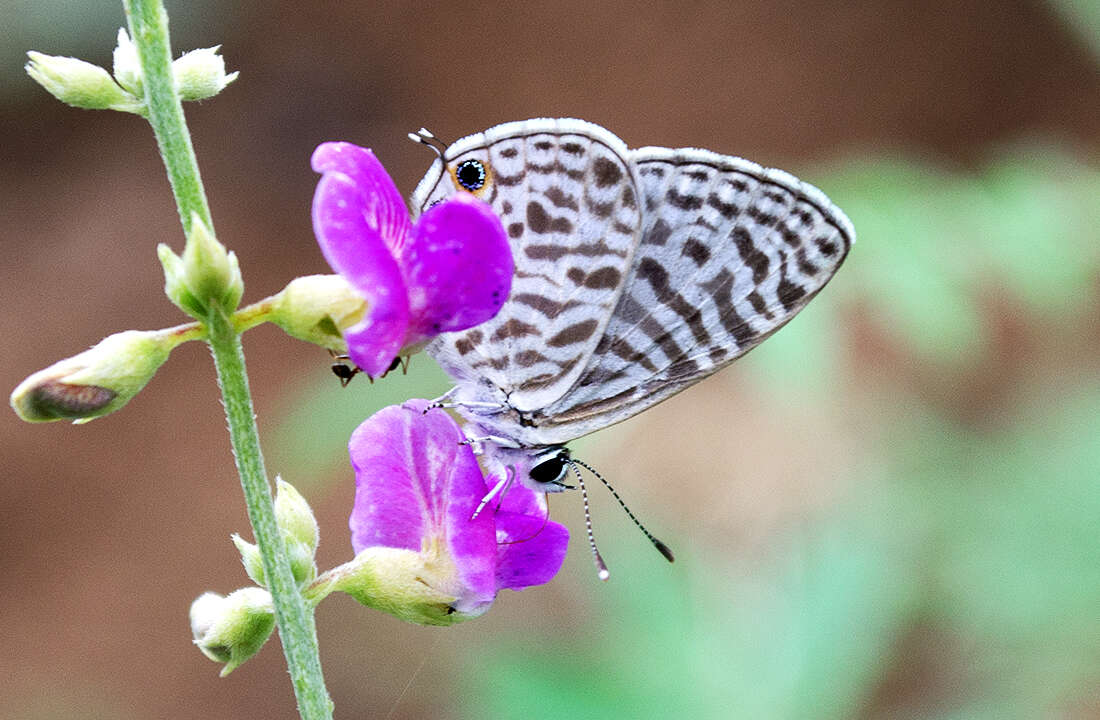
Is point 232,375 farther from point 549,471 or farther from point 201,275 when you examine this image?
point 549,471

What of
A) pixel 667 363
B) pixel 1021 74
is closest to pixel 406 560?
pixel 667 363

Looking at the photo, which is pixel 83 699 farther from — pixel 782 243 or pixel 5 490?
pixel 782 243

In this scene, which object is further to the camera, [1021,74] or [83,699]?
[1021,74]

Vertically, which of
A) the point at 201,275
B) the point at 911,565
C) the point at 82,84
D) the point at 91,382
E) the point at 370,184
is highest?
the point at 82,84

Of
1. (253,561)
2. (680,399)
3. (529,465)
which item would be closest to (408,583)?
(253,561)

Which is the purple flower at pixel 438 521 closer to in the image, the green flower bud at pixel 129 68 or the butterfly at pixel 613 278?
the butterfly at pixel 613 278

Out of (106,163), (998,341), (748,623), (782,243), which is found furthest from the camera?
(106,163)

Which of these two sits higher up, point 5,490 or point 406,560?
point 406,560

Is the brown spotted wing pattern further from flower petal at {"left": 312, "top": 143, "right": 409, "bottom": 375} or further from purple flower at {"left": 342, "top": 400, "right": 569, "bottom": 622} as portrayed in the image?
flower petal at {"left": 312, "top": 143, "right": 409, "bottom": 375}
